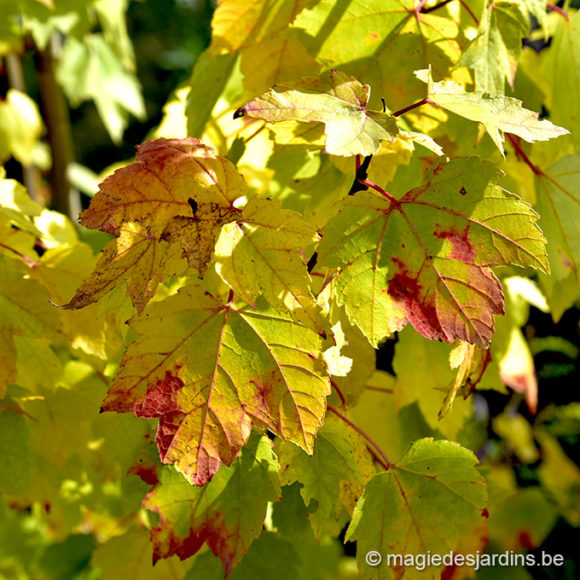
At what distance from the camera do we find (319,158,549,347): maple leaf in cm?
54

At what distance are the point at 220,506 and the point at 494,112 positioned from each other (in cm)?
45

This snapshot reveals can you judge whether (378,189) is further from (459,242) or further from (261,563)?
(261,563)

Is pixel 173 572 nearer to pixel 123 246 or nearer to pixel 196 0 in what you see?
pixel 123 246

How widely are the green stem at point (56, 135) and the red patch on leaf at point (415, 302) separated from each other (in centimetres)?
128

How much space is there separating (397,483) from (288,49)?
1.59 feet

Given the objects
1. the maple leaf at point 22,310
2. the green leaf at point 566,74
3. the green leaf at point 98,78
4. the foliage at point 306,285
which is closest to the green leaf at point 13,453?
the foliage at point 306,285

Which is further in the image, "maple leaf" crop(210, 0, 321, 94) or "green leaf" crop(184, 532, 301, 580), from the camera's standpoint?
"green leaf" crop(184, 532, 301, 580)

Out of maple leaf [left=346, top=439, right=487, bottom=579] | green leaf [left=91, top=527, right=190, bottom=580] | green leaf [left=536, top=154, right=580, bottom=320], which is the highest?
A: green leaf [left=536, top=154, right=580, bottom=320]

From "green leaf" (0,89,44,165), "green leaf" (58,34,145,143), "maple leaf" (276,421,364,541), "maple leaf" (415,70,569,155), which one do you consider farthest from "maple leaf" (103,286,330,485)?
"green leaf" (58,34,145,143)

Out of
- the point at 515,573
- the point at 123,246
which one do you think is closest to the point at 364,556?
the point at 123,246

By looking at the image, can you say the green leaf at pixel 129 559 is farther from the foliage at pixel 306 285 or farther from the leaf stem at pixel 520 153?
the leaf stem at pixel 520 153

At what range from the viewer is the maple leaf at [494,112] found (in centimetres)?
54

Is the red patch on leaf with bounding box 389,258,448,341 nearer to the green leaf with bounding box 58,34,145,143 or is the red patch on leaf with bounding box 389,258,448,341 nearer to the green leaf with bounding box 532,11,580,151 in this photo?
the green leaf with bounding box 532,11,580,151

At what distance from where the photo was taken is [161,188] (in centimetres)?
56
